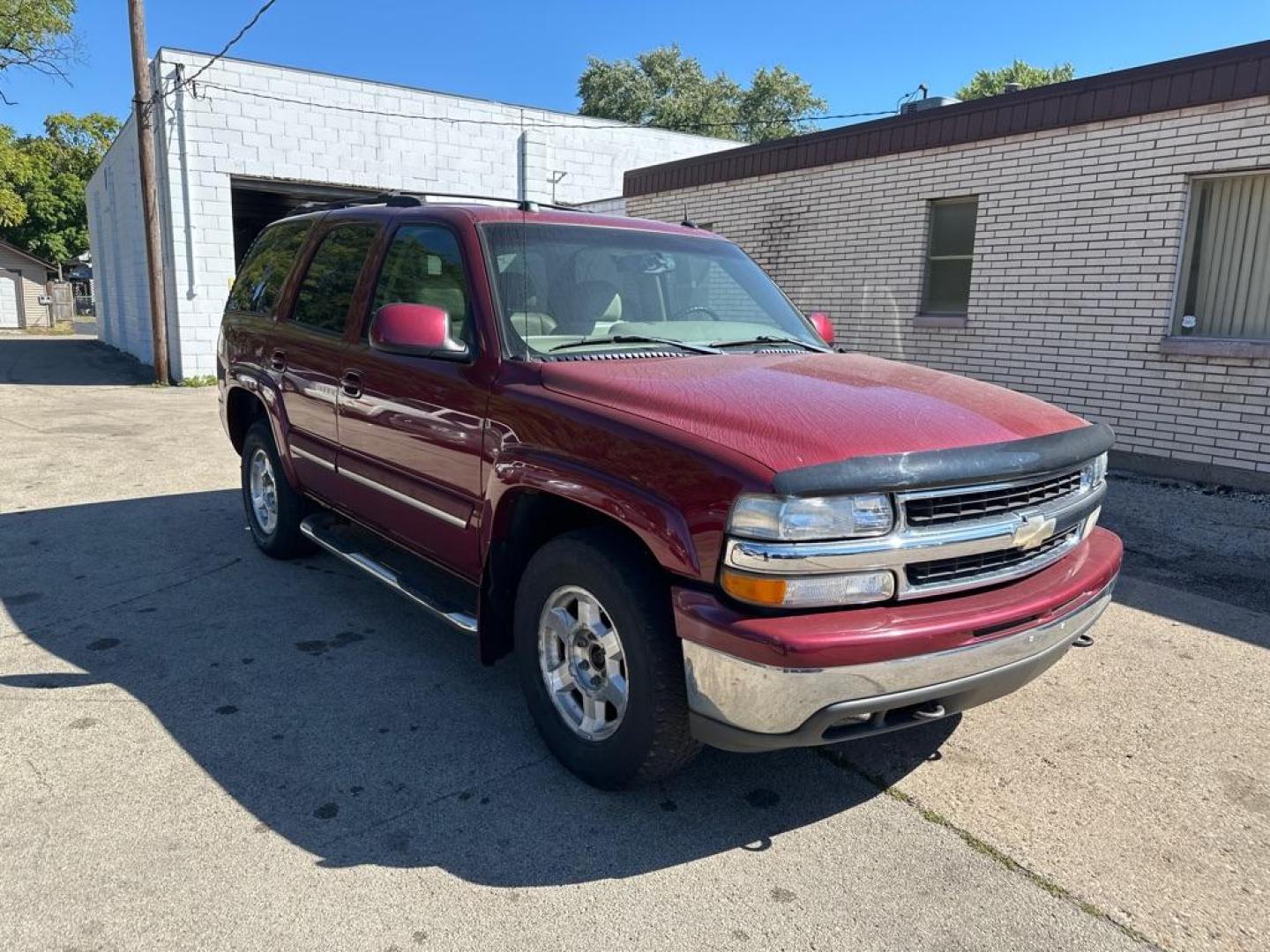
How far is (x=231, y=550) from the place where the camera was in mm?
5801

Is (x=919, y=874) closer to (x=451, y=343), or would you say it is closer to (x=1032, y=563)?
(x=1032, y=563)

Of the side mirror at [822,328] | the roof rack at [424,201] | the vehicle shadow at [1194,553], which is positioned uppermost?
the roof rack at [424,201]

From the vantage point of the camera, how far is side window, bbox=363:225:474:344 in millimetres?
3605

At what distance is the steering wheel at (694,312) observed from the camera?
3.93 meters

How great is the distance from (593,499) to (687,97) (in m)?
54.0

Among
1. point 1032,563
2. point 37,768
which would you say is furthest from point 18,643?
point 1032,563

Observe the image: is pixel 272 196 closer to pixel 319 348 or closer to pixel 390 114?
pixel 390 114

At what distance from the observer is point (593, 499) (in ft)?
9.25

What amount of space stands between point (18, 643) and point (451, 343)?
269cm

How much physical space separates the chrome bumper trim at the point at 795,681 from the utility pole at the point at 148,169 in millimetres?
15594

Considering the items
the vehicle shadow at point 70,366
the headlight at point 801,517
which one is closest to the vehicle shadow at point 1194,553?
the headlight at point 801,517

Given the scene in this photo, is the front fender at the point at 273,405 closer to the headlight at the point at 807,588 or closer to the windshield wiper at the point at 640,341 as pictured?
the windshield wiper at the point at 640,341

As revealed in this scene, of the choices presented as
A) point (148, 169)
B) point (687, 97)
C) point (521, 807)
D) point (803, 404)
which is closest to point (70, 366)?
point (148, 169)

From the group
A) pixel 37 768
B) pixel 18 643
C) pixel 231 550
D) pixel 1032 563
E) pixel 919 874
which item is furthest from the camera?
pixel 231 550
